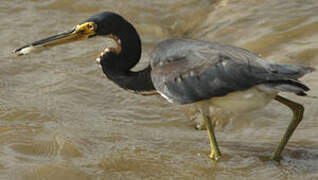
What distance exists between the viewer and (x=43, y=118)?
6648 mm

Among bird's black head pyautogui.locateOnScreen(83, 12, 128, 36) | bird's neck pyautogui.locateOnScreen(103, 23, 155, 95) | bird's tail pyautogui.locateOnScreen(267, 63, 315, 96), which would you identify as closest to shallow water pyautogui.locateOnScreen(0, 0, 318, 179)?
bird's neck pyautogui.locateOnScreen(103, 23, 155, 95)

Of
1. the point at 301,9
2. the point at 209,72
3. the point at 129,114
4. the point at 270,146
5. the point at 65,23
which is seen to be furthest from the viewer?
the point at 65,23

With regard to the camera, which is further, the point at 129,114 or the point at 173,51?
the point at 129,114

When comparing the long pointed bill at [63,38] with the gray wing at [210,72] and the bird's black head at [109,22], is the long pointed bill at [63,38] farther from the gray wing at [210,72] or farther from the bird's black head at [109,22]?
the gray wing at [210,72]

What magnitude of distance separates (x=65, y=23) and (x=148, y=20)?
1190mm

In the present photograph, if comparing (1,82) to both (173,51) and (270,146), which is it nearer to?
(173,51)

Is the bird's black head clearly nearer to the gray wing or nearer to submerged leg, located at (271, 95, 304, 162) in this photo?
the gray wing

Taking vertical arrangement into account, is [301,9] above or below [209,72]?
below

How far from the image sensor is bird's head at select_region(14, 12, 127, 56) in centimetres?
594

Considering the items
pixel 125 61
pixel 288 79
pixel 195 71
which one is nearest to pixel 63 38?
pixel 125 61

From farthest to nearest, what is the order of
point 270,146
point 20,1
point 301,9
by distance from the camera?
1. point 20,1
2. point 301,9
3. point 270,146

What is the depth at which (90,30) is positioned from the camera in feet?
19.6

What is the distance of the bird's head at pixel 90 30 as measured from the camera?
5.94 m

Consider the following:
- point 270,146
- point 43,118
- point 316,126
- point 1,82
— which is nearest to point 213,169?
point 270,146
